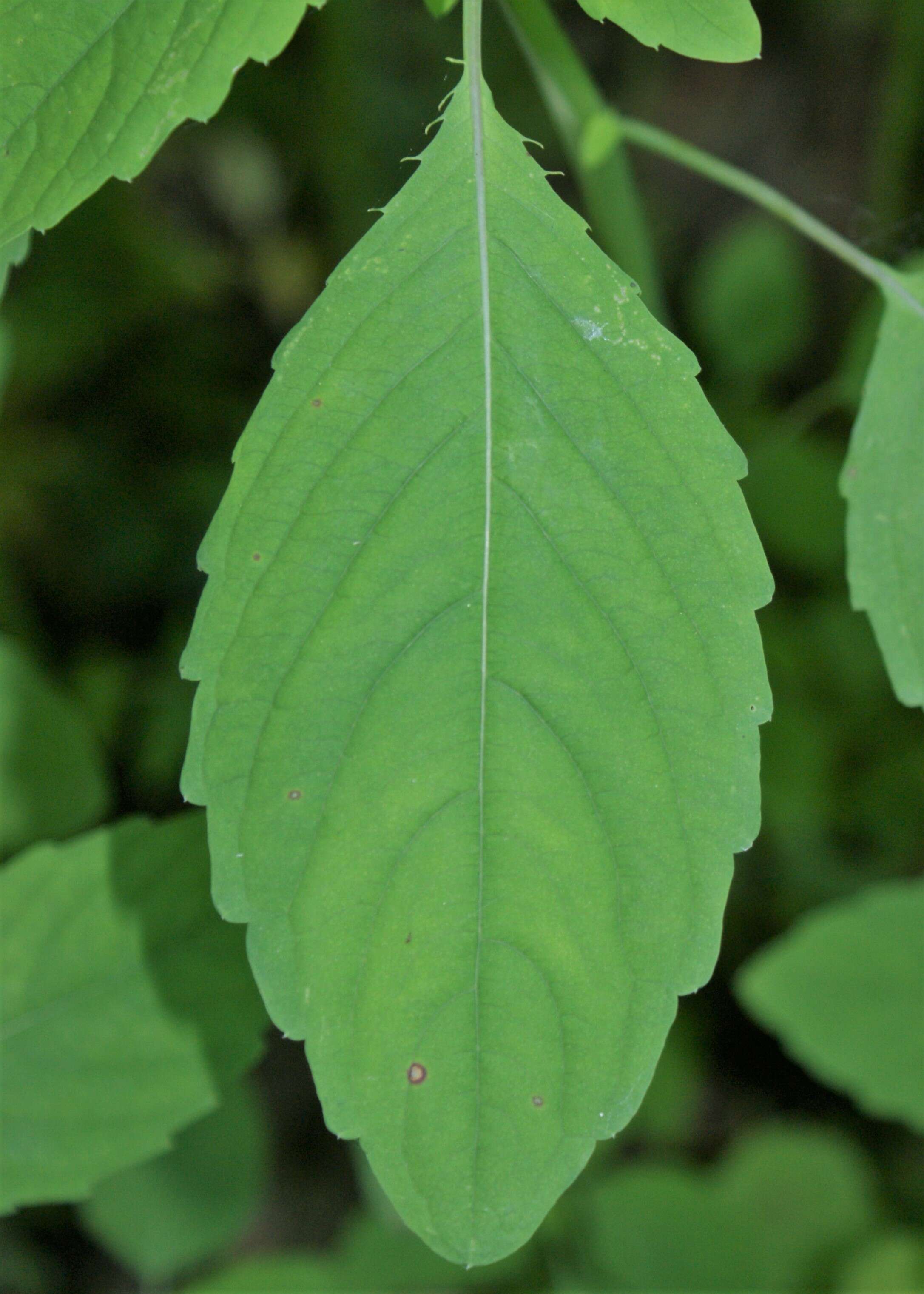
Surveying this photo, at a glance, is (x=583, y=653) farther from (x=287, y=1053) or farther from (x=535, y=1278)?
(x=287, y=1053)

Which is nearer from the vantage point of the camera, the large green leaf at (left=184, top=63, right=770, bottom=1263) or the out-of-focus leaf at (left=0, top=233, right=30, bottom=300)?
the large green leaf at (left=184, top=63, right=770, bottom=1263)

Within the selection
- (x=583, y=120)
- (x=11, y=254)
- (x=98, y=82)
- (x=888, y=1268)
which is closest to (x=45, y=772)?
(x=11, y=254)

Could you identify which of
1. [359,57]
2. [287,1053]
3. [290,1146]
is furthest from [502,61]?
[290,1146]

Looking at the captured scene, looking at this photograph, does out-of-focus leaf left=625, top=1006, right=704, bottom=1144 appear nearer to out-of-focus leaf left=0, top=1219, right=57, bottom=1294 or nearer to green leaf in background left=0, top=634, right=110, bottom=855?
out-of-focus leaf left=0, top=1219, right=57, bottom=1294

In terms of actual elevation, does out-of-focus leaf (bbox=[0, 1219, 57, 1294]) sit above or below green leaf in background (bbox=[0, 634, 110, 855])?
below

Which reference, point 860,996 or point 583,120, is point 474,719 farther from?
point 860,996

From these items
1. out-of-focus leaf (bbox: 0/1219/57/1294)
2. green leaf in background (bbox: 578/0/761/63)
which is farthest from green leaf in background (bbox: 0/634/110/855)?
out-of-focus leaf (bbox: 0/1219/57/1294)
